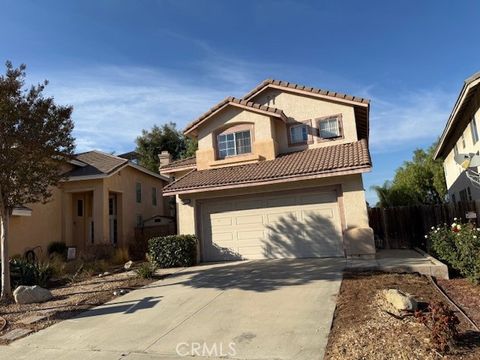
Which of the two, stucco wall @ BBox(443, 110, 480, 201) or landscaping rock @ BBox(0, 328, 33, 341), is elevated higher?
stucco wall @ BBox(443, 110, 480, 201)

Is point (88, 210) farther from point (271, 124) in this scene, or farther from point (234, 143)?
point (271, 124)

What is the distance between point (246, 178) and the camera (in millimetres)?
13766

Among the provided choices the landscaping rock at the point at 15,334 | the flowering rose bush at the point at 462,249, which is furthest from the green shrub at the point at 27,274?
the flowering rose bush at the point at 462,249

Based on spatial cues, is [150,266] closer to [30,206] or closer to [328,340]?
[328,340]

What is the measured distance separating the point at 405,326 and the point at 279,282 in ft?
13.6

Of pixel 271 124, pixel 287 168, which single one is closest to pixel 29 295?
pixel 287 168

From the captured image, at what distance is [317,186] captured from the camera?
525 inches

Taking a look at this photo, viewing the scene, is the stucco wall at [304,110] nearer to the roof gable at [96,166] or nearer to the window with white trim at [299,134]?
the window with white trim at [299,134]

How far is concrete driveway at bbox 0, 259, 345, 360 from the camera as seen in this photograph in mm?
5945

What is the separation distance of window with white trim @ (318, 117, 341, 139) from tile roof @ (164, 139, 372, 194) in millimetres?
600

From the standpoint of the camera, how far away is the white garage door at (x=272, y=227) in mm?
13297

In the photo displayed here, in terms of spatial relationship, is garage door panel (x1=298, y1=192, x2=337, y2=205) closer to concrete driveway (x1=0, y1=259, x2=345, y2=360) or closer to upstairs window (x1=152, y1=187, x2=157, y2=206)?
concrete driveway (x1=0, y1=259, x2=345, y2=360)

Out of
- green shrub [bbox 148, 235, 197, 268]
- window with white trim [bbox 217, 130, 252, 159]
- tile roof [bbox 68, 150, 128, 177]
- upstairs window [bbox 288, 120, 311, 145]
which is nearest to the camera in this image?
green shrub [bbox 148, 235, 197, 268]

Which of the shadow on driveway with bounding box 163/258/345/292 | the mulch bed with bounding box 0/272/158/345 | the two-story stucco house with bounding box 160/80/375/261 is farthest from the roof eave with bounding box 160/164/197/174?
the mulch bed with bounding box 0/272/158/345
